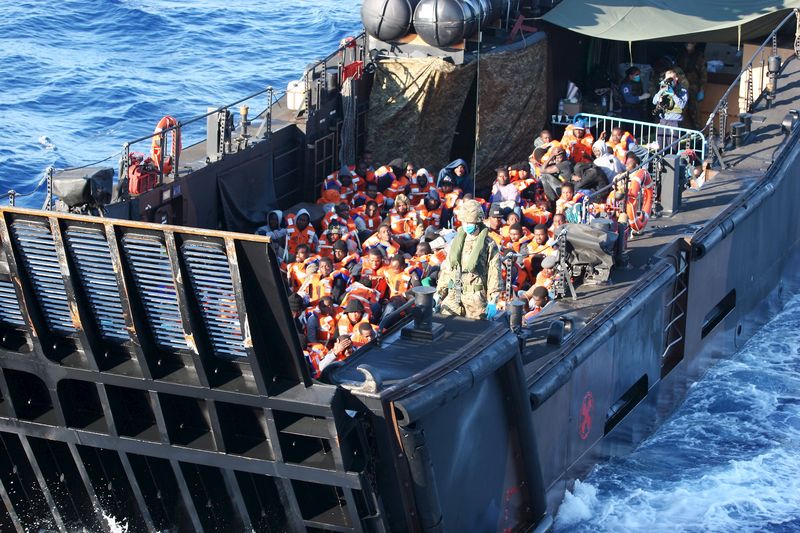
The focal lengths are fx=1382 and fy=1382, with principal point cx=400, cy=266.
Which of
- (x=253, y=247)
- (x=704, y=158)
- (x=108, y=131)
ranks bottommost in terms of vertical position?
(x=108, y=131)

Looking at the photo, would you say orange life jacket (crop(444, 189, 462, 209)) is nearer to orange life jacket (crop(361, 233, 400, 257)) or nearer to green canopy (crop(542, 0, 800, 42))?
orange life jacket (crop(361, 233, 400, 257))

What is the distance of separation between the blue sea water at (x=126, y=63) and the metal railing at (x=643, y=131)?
30.2ft

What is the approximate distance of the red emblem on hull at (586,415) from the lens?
11.6 meters

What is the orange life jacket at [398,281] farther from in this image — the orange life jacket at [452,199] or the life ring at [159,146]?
the life ring at [159,146]

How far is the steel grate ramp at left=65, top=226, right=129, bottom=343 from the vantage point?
8.83 metres

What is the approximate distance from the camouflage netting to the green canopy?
69cm

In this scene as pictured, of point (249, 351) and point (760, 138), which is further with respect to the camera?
point (760, 138)

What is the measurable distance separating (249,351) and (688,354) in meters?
6.65

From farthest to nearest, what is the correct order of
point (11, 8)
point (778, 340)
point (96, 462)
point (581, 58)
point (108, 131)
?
point (11, 8), point (108, 131), point (581, 58), point (778, 340), point (96, 462)

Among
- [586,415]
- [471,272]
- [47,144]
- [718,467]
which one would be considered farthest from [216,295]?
[47,144]

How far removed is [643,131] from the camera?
787 inches

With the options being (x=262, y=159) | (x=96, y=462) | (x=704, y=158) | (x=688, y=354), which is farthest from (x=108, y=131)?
(x=96, y=462)

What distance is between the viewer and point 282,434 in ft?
29.3

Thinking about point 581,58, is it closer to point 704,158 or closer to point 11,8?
point 704,158
